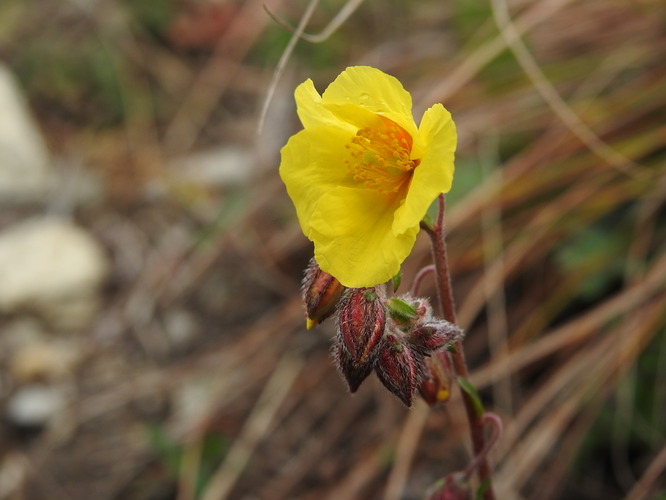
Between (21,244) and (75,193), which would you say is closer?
(21,244)

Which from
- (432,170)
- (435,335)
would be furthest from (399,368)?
(432,170)

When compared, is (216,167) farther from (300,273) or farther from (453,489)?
(453,489)

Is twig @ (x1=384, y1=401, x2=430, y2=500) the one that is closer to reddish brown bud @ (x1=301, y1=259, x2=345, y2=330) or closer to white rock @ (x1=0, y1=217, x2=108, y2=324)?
reddish brown bud @ (x1=301, y1=259, x2=345, y2=330)

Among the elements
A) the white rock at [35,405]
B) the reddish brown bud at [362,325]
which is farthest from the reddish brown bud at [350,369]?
the white rock at [35,405]

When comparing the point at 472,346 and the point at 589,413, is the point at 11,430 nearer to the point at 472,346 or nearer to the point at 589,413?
the point at 472,346

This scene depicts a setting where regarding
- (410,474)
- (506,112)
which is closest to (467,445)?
(410,474)

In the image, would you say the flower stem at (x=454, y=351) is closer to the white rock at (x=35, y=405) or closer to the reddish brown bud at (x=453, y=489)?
the reddish brown bud at (x=453, y=489)

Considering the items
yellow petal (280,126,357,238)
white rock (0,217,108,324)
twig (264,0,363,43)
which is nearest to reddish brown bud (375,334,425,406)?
yellow petal (280,126,357,238)
